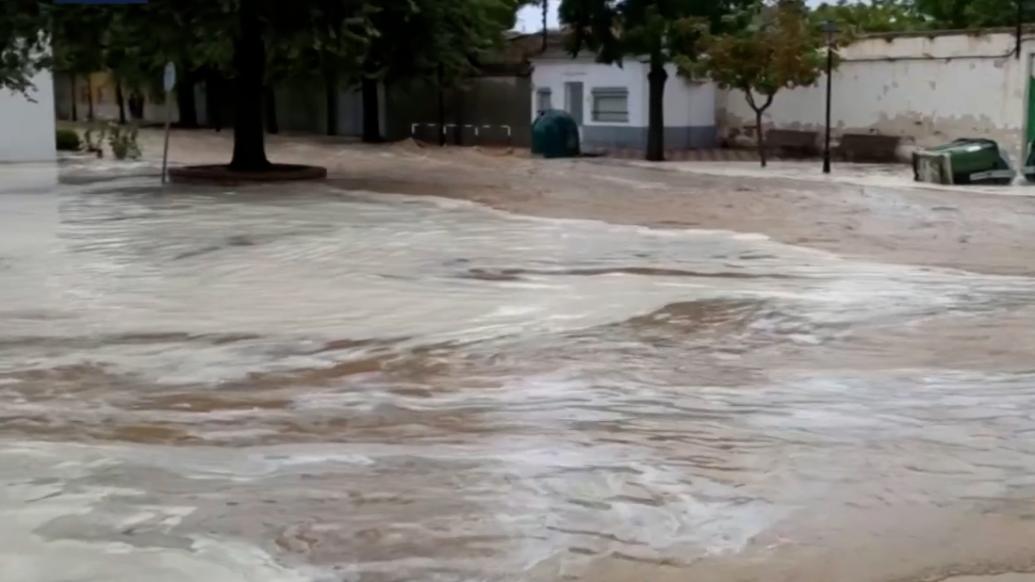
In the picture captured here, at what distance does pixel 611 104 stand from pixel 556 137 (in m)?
3.51

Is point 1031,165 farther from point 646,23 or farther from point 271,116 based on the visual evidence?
point 271,116

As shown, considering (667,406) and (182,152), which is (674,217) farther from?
(182,152)

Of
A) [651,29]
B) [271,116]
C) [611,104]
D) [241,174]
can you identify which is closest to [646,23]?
[651,29]

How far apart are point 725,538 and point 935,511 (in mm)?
1032

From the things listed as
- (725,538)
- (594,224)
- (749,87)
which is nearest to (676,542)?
(725,538)

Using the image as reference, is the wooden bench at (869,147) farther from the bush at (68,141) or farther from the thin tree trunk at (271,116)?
the thin tree trunk at (271,116)

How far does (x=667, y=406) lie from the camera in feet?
25.1

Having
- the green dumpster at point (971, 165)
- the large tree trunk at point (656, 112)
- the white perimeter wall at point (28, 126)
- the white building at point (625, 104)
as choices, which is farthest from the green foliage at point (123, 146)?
the green dumpster at point (971, 165)

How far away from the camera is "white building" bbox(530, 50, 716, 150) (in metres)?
34.3

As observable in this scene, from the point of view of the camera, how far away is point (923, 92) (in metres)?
30.1

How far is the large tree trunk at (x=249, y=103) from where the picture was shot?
78.1 feet

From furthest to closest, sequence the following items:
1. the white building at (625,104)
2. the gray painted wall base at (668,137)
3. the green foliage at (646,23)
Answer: the gray painted wall base at (668,137)
the white building at (625,104)
the green foliage at (646,23)

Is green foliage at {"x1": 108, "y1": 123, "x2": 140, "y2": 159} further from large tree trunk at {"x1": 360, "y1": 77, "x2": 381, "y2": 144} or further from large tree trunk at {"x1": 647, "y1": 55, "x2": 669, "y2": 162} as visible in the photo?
large tree trunk at {"x1": 647, "y1": 55, "x2": 669, "y2": 162}

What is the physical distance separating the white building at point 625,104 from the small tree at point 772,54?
16.5ft
